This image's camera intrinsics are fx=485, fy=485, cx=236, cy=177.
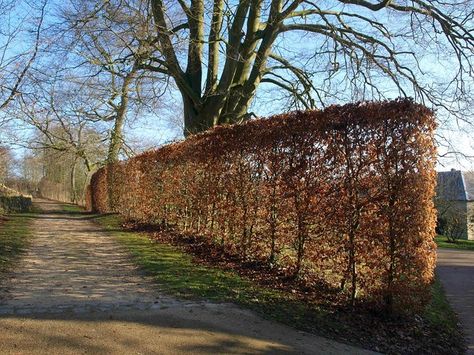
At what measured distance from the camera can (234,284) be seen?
776cm

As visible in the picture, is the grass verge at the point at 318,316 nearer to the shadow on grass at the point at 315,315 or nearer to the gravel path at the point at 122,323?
the shadow on grass at the point at 315,315

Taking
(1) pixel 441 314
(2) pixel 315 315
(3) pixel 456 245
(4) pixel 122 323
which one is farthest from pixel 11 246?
(3) pixel 456 245

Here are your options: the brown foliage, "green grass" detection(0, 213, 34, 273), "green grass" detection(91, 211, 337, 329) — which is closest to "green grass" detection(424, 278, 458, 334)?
the brown foliage

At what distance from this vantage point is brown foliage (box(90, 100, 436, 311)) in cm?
661

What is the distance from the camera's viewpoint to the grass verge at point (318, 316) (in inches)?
243

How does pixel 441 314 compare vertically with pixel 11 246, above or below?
below

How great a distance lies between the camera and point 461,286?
39.2 feet

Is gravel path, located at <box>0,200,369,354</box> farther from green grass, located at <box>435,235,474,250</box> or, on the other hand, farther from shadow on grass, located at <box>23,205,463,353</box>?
green grass, located at <box>435,235,474,250</box>

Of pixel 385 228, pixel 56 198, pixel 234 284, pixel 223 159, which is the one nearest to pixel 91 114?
pixel 223 159

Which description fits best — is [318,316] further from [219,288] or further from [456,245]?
[456,245]

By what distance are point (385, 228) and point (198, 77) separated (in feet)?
38.6

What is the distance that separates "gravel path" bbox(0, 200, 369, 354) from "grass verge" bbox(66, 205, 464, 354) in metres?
0.30

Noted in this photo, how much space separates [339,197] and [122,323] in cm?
362

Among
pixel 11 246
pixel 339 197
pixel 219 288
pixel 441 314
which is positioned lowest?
pixel 441 314
